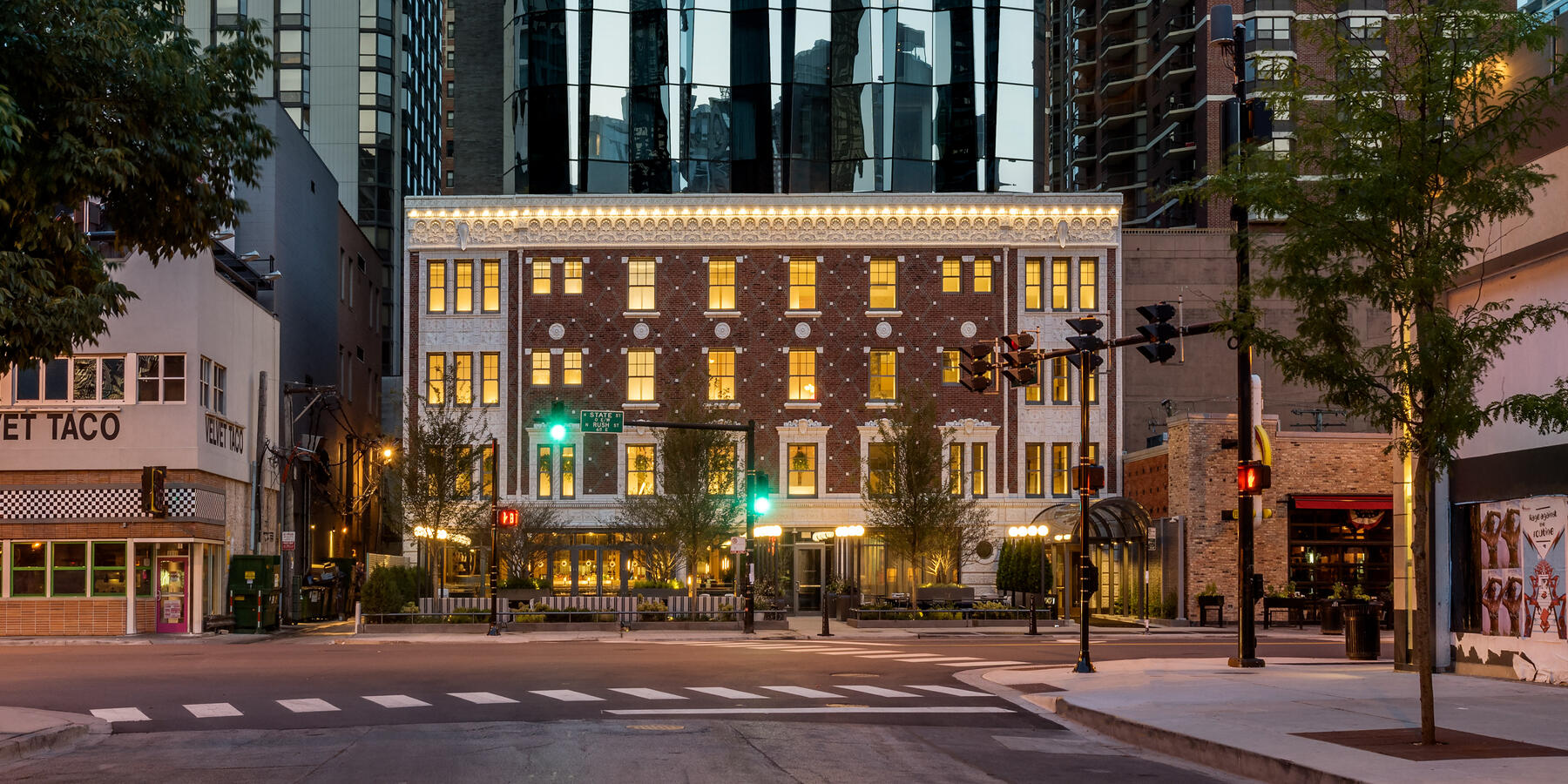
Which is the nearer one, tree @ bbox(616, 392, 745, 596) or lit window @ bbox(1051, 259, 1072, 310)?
tree @ bbox(616, 392, 745, 596)

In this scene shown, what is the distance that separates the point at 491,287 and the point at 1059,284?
20.8 m

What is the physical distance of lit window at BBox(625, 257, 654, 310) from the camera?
58219mm

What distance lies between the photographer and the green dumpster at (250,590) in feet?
144

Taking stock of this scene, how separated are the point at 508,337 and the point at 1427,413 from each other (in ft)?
151

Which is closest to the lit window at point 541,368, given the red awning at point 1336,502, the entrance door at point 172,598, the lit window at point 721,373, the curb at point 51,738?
the lit window at point 721,373

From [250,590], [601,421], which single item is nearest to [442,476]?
[250,590]

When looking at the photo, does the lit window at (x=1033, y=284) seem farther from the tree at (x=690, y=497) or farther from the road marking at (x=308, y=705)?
the road marking at (x=308, y=705)

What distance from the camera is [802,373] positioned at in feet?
192

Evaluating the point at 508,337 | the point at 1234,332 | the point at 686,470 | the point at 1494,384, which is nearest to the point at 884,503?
the point at 686,470

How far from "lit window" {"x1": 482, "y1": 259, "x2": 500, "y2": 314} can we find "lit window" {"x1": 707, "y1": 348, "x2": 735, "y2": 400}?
800cm

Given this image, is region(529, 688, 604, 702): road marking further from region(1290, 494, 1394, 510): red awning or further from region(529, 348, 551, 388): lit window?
region(529, 348, 551, 388): lit window

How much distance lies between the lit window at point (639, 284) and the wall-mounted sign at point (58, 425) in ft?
64.0

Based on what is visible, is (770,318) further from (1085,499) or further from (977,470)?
(1085,499)

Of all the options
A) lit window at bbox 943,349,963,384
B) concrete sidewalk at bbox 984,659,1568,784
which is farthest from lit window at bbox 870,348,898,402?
concrete sidewalk at bbox 984,659,1568,784
